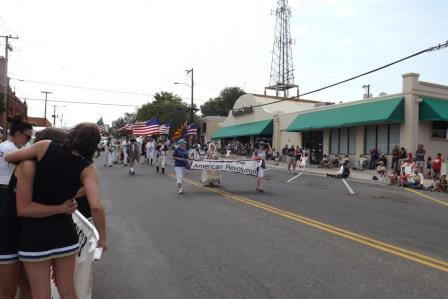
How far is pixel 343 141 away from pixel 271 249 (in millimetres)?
28372

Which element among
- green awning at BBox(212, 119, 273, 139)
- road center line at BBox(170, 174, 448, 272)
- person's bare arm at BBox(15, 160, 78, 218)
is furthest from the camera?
green awning at BBox(212, 119, 273, 139)

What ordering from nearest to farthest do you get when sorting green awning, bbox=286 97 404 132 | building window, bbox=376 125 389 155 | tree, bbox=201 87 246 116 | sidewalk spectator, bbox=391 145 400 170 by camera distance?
sidewalk spectator, bbox=391 145 400 170 → green awning, bbox=286 97 404 132 → building window, bbox=376 125 389 155 → tree, bbox=201 87 246 116

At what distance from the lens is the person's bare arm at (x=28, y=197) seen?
10.4ft

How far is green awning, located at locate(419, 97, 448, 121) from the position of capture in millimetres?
26594

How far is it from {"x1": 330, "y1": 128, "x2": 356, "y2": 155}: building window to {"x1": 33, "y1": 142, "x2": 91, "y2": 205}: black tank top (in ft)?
103

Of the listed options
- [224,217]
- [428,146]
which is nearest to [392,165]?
[428,146]

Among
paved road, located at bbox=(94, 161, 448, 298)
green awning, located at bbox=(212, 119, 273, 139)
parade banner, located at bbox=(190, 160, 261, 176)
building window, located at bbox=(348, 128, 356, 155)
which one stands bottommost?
paved road, located at bbox=(94, 161, 448, 298)

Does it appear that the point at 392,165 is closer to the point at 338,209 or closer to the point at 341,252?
the point at 338,209

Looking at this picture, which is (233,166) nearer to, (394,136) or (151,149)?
(151,149)

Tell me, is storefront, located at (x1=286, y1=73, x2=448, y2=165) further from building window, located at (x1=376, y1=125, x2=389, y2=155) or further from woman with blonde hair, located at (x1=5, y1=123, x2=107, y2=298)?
woman with blonde hair, located at (x1=5, y1=123, x2=107, y2=298)

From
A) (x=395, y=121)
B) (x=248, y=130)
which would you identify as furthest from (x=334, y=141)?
(x=248, y=130)

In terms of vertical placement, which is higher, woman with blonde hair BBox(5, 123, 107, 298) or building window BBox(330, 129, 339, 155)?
building window BBox(330, 129, 339, 155)

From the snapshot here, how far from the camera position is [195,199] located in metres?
12.8

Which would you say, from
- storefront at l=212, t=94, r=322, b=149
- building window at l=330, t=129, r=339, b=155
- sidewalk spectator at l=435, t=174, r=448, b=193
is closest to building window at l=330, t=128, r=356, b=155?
building window at l=330, t=129, r=339, b=155
